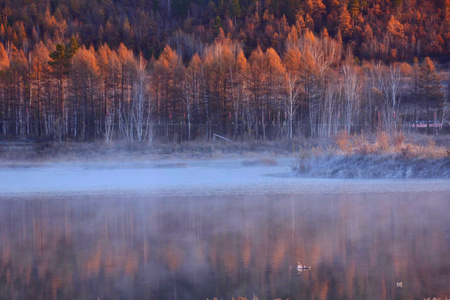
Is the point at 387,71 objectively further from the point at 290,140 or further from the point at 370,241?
the point at 370,241

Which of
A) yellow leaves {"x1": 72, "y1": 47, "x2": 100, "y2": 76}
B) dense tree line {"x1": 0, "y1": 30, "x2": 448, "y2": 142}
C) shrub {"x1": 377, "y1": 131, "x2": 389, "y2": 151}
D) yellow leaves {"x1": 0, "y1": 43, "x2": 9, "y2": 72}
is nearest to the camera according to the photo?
shrub {"x1": 377, "y1": 131, "x2": 389, "y2": 151}

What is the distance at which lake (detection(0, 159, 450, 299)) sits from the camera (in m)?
7.01

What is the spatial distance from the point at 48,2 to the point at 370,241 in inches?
4976

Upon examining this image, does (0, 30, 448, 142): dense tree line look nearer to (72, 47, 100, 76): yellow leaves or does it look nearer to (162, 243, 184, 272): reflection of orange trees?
(72, 47, 100, 76): yellow leaves

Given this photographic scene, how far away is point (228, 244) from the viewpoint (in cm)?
962

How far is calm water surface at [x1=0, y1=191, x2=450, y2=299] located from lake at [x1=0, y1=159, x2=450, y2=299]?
2 cm

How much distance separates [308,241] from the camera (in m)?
9.70

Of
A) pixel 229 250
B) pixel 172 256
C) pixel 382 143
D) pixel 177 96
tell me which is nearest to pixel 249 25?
pixel 177 96

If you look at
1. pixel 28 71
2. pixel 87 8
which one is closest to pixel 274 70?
pixel 28 71

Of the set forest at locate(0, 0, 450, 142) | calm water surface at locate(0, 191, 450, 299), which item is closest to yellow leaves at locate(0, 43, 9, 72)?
forest at locate(0, 0, 450, 142)

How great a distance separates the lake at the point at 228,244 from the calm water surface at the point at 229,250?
0.02 m

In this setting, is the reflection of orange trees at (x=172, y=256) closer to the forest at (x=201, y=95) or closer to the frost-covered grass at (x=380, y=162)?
the frost-covered grass at (x=380, y=162)

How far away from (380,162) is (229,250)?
15.1m

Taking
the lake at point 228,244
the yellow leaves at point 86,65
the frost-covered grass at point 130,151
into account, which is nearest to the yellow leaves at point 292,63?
the frost-covered grass at point 130,151
